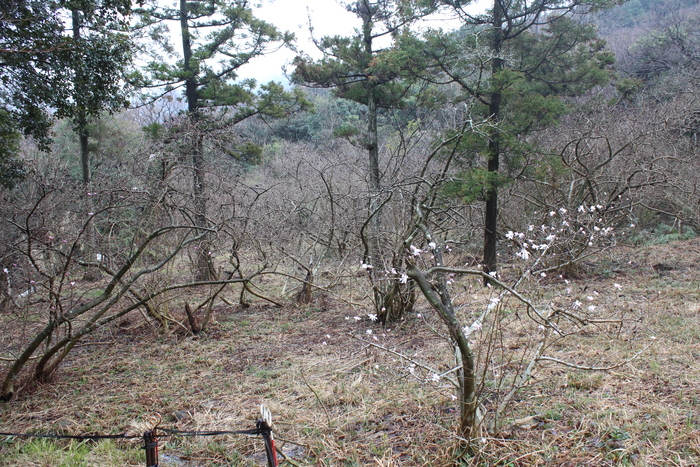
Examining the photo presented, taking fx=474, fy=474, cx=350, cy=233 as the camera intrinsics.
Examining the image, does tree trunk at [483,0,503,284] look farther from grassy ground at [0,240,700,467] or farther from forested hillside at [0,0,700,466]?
grassy ground at [0,240,700,467]

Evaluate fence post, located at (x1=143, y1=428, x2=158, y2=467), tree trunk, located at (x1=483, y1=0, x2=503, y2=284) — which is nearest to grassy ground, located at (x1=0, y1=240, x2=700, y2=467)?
fence post, located at (x1=143, y1=428, x2=158, y2=467)

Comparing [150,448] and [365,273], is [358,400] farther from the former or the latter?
[365,273]

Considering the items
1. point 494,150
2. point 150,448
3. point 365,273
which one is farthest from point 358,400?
point 494,150

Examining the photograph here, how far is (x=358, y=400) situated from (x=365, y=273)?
312cm

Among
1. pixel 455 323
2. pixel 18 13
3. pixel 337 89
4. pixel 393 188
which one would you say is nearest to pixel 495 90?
pixel 393 188

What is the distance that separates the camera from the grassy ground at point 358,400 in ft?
9.75

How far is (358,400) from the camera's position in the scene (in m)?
3.93

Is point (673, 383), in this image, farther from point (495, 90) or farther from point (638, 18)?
point (638, 18)

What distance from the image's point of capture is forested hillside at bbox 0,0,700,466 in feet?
10.6

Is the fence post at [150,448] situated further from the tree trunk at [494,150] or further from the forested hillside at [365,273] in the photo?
the tree trunk at [494,150]

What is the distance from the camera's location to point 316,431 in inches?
137

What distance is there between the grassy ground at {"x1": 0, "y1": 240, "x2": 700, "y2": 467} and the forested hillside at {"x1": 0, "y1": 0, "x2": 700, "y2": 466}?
26 mm

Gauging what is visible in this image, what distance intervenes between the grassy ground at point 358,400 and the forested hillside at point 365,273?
26 mm

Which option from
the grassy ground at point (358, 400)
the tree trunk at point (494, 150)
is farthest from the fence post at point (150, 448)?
the tree trunk at point (494, 150)
